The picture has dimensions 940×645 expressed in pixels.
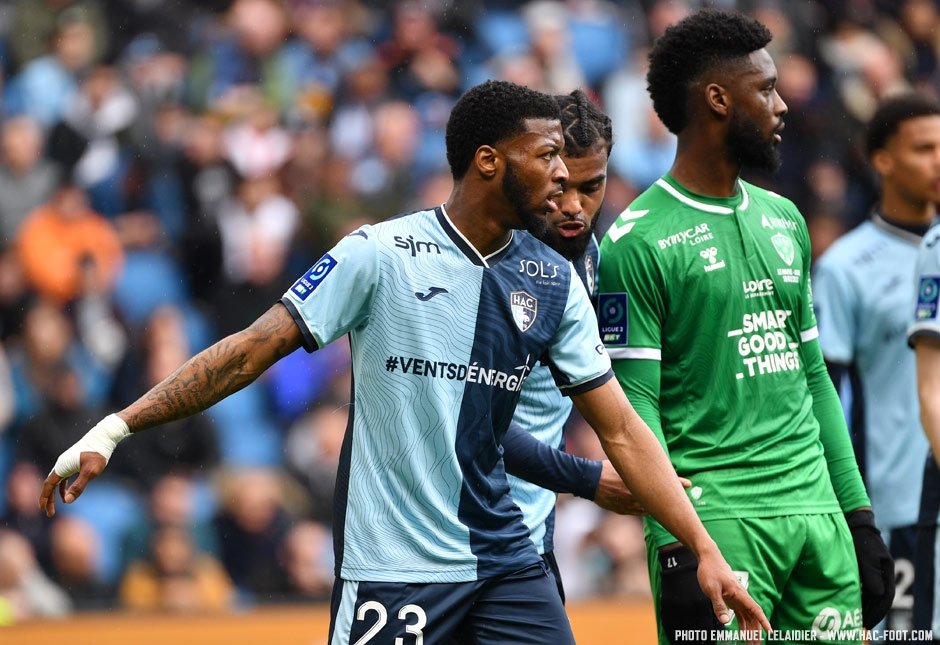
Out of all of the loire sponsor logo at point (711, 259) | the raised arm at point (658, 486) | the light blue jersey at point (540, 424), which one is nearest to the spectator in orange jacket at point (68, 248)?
the light blue jersey at point (540, 424)

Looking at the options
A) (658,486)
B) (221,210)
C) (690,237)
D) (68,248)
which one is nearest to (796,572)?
(658,486)

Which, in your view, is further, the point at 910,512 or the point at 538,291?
the point at 910,512

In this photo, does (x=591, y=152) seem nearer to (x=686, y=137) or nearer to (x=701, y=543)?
A: (x=686, y=137)

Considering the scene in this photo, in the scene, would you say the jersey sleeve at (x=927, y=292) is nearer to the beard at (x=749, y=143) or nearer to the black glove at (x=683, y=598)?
the beard at (x=749, y=143)

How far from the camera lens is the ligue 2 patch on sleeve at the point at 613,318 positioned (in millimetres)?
4898

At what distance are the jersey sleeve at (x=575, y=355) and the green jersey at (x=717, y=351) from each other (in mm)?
310

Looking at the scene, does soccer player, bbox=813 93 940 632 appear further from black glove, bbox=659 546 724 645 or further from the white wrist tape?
the white wrist tape

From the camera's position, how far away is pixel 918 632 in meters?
6.28

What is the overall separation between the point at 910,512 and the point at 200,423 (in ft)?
16.7

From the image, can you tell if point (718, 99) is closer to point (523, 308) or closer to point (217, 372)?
point (523, 308)

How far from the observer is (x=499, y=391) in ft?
14.5

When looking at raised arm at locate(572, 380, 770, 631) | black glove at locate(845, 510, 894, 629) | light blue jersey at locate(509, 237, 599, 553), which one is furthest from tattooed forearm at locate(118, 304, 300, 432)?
black glove at locate(845, 510, 894, 629)

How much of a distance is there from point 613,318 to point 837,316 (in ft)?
7.14

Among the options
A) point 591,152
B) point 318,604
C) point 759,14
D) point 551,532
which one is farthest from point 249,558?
point 759,14
